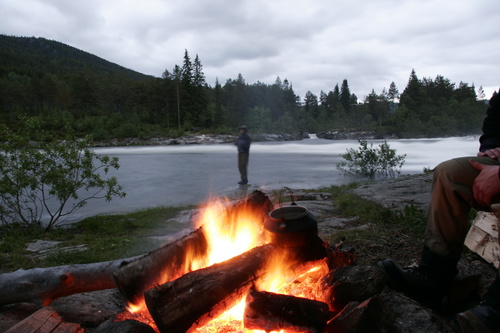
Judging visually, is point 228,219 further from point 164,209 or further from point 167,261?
point 164,209

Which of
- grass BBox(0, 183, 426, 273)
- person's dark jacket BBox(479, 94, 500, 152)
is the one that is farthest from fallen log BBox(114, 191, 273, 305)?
person's dark jacket BBox(479, 94, 500, 152)

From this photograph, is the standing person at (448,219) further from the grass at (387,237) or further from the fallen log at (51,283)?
the fallen log at (51,283)

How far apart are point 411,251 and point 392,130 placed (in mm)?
80209

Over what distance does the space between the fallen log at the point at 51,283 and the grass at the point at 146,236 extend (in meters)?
2.00

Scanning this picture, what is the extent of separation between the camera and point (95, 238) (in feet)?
20.4

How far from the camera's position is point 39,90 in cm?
7338

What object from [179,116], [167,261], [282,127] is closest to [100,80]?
[179,116]

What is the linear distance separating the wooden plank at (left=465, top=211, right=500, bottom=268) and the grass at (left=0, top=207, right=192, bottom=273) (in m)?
4.46

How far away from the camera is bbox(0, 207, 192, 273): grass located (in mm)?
4715

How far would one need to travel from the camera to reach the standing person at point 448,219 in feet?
6.65

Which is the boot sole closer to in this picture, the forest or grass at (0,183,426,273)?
grass at (0,183,426,273)

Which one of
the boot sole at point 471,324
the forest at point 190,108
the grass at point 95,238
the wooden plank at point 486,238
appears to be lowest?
the grass at point 95,238

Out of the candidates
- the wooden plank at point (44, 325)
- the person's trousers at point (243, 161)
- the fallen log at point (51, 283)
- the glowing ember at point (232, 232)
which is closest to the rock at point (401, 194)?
the glowing ember at point (232, 232)

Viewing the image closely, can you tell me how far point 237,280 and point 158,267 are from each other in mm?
678
